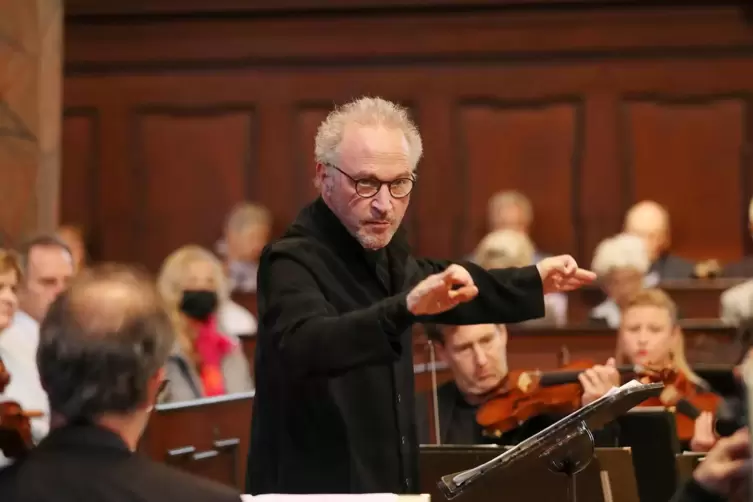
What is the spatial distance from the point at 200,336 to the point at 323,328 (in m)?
3.45

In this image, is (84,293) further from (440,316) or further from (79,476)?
(440,316)

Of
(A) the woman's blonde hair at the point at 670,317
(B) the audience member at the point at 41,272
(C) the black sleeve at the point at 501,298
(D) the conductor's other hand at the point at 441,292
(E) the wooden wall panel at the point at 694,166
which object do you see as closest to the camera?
(D) the conductor's other hand at the point at 441,292

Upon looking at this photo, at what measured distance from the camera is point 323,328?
2.28 meters

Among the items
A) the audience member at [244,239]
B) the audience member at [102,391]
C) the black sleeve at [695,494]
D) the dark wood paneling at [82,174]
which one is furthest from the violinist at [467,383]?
the dark wood paneling at [82,174]

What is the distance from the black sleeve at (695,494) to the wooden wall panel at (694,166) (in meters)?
7.05

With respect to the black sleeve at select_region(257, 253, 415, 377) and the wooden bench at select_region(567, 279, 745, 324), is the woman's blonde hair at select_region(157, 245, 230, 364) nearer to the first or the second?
the wooden bench at select_region(567, 279, 745, 324)

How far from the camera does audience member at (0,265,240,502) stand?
1.63 metres

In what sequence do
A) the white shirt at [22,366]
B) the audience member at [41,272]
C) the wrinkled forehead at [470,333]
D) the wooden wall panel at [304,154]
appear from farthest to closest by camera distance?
the wooden wall panel at [304,154] < the audience member at [41,272] < the white shirt at [22,366] < the wrinkled forehead at [470,333]

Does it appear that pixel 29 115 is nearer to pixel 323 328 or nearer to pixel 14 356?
pixel 14 356

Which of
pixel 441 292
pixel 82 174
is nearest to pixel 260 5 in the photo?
pixel 82 174

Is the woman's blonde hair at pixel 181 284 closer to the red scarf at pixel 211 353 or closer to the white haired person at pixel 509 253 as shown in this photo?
the red scarf at pixel 211 353

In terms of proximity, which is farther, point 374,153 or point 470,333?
point 470,333

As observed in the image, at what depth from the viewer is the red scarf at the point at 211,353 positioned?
219 inches

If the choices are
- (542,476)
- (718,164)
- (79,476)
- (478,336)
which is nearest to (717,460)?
(542,476)
